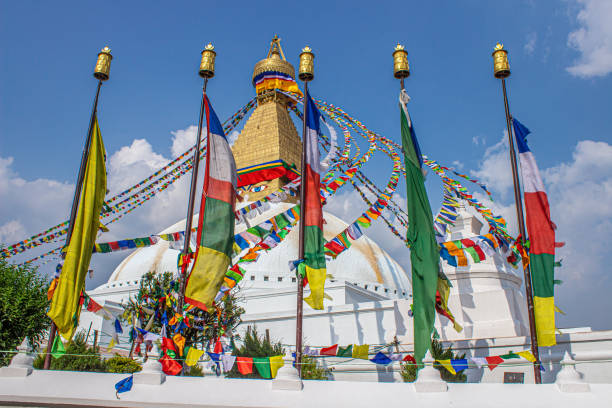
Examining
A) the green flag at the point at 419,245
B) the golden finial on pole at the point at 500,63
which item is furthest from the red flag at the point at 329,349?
the golden finial on pole at the point at 500,63

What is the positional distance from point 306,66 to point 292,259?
37.6 feet

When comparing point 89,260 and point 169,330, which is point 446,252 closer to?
point 169,330

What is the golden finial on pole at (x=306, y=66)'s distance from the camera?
11914 millimetres

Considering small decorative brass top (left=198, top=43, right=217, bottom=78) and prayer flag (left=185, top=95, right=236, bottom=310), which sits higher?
small decorative brass top (left=198, top=43, right=217, bottom=78)

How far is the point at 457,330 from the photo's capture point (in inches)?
471

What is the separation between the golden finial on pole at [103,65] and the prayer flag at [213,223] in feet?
10.3

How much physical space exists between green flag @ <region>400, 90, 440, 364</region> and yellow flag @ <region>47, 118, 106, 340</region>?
6.84 metres

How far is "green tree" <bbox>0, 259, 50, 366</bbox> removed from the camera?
1378cm

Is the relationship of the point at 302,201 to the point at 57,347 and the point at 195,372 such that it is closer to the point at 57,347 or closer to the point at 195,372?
the point at 195,372

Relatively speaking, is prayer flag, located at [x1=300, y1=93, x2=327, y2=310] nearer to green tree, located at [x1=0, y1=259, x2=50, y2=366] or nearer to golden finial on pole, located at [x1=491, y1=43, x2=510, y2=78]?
golden finial on pole, located at [x1=491, y1=43, x2=510, y2=78]

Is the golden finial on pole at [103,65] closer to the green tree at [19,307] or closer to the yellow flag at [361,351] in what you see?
the green tree at [19,307]

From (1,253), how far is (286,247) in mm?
11369

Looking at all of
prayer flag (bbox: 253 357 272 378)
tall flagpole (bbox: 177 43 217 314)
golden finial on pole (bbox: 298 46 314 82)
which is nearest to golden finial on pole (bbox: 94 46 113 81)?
tall flagpole (bbox: 177 43 217 314)

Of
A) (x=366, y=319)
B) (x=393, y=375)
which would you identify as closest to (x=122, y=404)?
(x=393, y=375)
